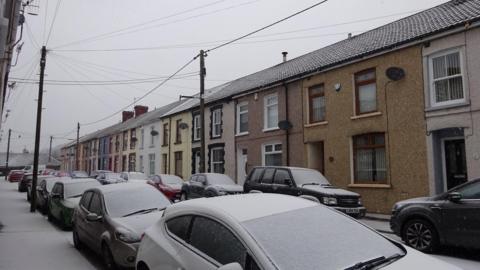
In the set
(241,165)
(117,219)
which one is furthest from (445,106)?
(241,165)

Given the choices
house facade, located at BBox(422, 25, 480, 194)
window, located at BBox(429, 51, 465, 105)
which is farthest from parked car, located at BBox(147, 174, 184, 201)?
window, located at BBox(429, 51, 465, 105)

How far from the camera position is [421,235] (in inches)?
352

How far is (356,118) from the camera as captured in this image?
17.0 metres

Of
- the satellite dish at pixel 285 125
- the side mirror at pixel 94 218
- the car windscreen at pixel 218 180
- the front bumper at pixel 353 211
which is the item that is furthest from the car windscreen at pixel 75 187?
the satellite dish at pixel 285 125

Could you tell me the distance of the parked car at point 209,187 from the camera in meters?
16.9

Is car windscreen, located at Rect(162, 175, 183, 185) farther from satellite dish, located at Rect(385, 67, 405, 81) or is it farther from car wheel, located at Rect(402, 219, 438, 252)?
car wheel, located at Rect(402, 219, 438, 252)

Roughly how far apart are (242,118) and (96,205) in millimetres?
16350

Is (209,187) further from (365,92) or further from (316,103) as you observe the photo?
(365,92)

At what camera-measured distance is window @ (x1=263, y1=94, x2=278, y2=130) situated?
22078 mm

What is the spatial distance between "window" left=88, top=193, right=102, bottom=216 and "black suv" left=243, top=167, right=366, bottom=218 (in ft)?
19.8

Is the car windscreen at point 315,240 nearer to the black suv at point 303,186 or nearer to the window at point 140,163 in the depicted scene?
the black suv at point 303,186

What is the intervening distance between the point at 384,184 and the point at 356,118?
2893mm

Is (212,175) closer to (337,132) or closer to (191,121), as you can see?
(337,132)

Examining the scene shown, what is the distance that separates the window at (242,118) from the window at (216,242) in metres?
20.0
